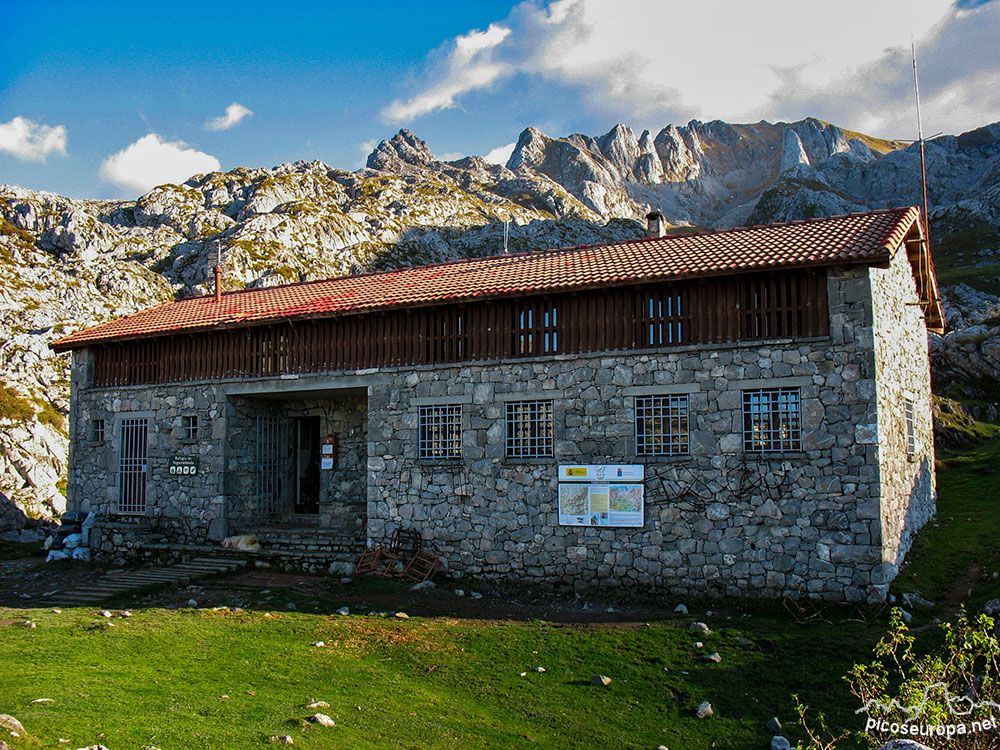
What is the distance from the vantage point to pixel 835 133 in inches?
6043

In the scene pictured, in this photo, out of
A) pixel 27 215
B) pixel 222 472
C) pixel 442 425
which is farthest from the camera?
pixel 27 215

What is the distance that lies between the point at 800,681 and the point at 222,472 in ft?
47.3

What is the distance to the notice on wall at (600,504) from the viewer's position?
47.4 ft

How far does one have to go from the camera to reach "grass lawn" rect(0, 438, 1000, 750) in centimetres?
762

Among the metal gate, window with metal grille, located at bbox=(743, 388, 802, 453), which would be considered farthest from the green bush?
window with metal grille, located at bbox=(743, 388, 802, 453)

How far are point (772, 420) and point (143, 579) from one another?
44.2 ft

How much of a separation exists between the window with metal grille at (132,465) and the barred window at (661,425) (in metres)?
13.4

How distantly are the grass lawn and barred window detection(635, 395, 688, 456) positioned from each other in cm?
296

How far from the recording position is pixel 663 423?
573 inches

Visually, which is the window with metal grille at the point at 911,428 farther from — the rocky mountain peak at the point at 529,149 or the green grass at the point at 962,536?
the rocky mountain peak at the point at 529,149

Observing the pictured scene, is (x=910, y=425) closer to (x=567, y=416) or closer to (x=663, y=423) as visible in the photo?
(x=663, y=423)

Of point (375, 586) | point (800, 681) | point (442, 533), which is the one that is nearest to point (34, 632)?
point (375, 586)

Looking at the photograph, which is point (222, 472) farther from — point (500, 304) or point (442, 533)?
point (500, 304)

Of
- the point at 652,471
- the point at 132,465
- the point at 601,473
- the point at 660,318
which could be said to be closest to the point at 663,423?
the point at 652,471
